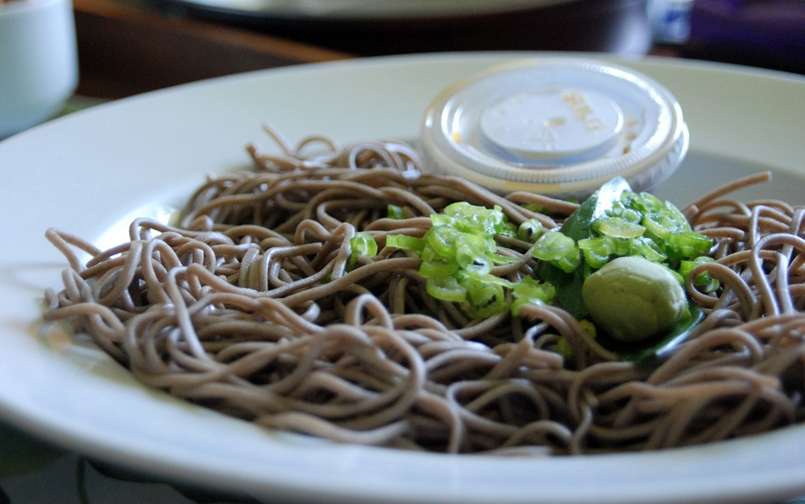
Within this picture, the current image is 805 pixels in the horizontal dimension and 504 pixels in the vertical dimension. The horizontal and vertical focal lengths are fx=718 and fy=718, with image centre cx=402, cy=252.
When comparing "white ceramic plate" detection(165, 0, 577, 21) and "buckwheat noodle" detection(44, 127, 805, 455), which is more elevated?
"white ceramic plate" detection(165, 0, 577, 21)

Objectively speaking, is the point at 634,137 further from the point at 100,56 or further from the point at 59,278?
the point at 100,56

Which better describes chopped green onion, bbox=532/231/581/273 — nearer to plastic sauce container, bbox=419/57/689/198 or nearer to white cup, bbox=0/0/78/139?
plastic sauce container, bbox=419/57/689/198

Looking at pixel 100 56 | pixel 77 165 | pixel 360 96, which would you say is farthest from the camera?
pixel 100 56

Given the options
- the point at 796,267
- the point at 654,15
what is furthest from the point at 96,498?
the point at 654,15

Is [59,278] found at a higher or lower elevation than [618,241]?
lower


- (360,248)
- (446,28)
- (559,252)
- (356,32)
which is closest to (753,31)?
(446,28)

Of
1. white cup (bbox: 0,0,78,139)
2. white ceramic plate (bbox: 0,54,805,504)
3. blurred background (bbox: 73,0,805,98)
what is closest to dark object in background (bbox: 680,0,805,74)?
blurred background (bbox: 73,0,805,98)
